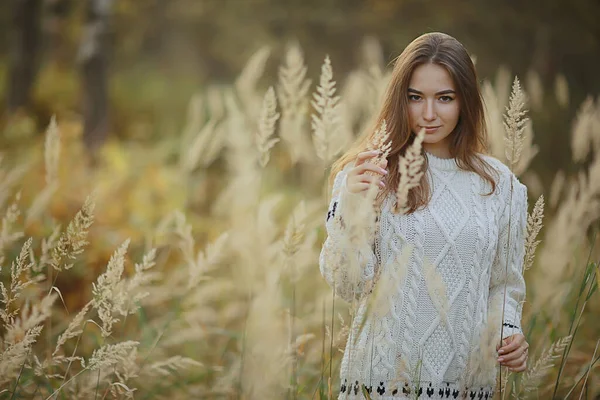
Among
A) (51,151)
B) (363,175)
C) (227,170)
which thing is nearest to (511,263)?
(363,175)

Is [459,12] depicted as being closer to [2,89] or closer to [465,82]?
[2,89]

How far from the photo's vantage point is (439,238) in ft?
6.59

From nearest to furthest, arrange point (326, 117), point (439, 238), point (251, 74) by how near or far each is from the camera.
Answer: point (326, 117), point (439, 238), point (251, 74)

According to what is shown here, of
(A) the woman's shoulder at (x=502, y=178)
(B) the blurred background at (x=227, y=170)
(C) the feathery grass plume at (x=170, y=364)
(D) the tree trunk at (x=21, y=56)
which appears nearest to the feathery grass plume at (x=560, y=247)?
(B) the blurred background at (x=227, y=170)

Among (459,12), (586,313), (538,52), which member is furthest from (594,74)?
(586,313)

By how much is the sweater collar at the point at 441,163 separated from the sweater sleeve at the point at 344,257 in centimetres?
28

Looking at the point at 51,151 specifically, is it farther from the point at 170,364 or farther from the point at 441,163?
the point at 441,163

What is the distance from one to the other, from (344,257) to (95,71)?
5.68m

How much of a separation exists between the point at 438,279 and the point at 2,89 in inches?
348

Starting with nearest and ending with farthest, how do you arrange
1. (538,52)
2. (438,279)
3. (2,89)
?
(438,279) → (538,52) → (2,89)

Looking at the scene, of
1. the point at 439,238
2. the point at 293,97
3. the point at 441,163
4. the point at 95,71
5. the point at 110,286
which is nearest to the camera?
the point at 110,286

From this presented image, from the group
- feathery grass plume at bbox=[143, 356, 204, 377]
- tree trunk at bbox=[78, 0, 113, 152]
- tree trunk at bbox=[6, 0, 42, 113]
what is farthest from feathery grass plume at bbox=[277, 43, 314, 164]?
tree trunk at bbox=[6, 0, 42, 113]

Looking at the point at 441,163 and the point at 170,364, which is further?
the point at 170,364

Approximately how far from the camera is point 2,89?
921 centimetres
